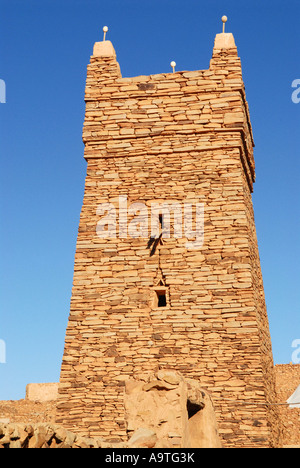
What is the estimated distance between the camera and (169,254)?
13461mm

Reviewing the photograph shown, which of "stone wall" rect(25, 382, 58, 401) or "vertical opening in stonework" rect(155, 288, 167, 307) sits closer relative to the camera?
"vertical opening in stonework" rect(155, 288, 167, 307)

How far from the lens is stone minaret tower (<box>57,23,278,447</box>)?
12469 millimetres

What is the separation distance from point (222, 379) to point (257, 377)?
638 millimetres

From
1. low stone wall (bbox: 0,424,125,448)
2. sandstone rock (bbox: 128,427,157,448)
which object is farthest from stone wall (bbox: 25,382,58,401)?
low stone wall (bbox: 0,424,125,448)

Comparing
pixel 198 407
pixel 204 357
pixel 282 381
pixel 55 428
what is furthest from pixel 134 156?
pixel 282 381

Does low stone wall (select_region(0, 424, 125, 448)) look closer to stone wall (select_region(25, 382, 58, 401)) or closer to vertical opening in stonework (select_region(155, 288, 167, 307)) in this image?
vertical opening in stonework (select_region(155, 288, 167, 307))

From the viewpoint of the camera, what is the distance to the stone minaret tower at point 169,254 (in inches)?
491

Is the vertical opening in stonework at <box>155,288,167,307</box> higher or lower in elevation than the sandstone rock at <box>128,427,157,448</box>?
higher

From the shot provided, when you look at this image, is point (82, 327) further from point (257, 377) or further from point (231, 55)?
point (231, 55)

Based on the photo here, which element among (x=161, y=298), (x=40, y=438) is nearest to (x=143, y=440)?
(x=40, y=438)

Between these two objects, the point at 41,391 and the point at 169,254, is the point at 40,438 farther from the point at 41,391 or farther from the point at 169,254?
the point at 41,391
